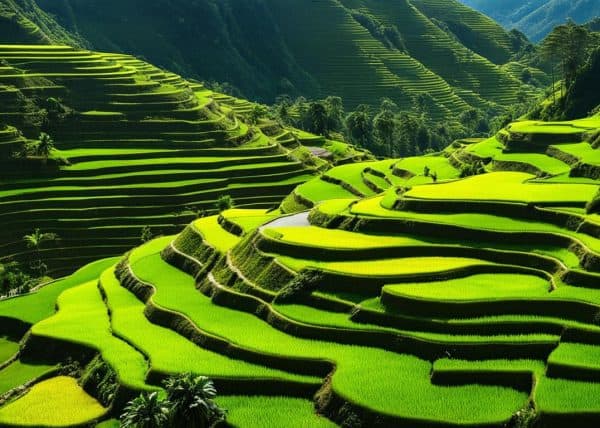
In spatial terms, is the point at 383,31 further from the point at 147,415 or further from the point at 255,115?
the point at 147,415

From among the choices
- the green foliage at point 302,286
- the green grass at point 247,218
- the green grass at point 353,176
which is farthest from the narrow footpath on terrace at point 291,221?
the green grass at point 353,176

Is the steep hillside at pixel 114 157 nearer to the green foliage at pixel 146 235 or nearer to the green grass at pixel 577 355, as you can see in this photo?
the green foliage at pixel 146 235

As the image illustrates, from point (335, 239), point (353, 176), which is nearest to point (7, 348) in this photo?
point (335, 239)

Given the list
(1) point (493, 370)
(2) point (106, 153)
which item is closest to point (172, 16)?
(2) point (106, 153)

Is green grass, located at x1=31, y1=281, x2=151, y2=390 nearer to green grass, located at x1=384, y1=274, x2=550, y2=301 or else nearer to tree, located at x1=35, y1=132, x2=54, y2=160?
green grass, located at x1=384, y1=274, x2=550, y2=301

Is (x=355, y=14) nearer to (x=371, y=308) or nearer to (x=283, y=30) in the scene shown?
(x=283, y=30)

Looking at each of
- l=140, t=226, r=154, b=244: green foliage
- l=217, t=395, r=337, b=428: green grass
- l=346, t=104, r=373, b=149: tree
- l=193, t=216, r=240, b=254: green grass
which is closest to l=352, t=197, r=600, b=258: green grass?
l=193, t=216, r=240, b=254: green grass
